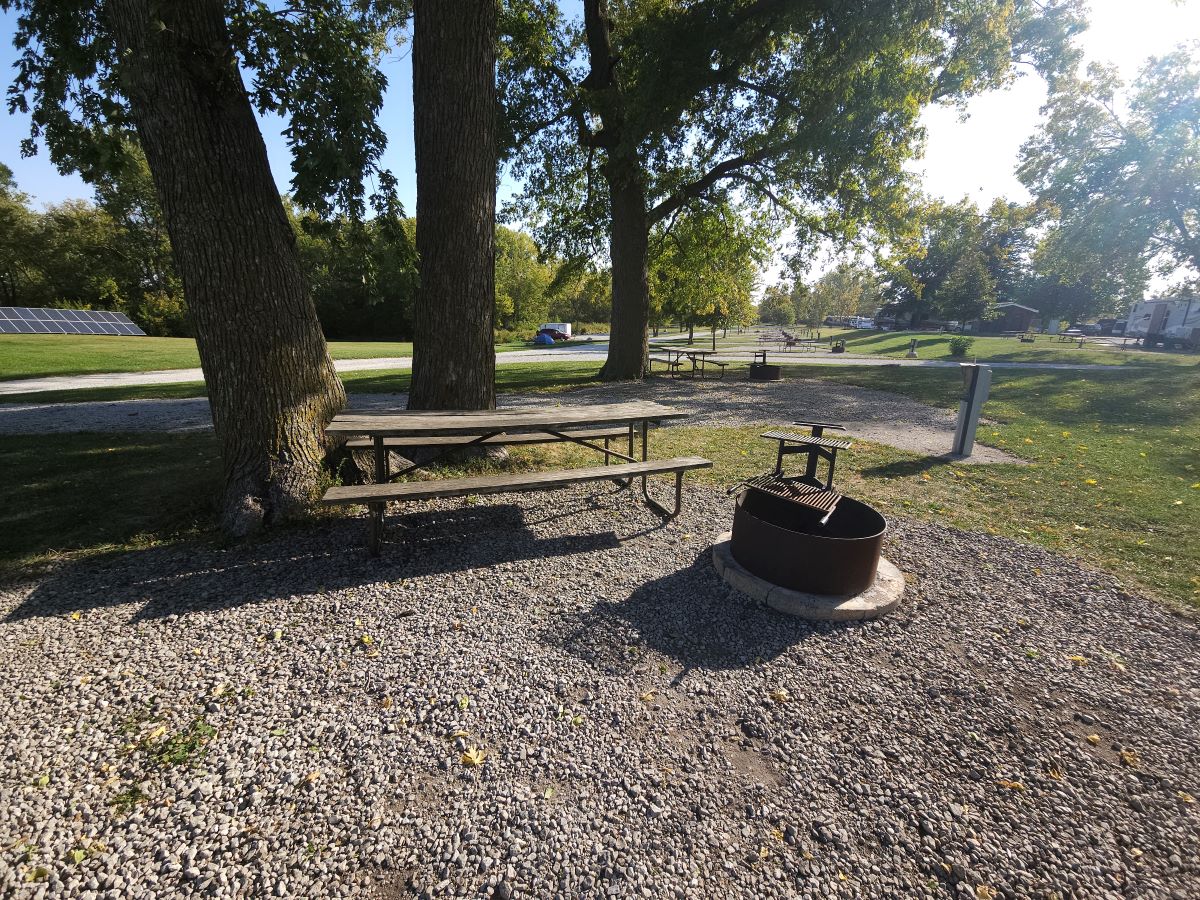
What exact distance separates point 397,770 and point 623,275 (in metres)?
13.4

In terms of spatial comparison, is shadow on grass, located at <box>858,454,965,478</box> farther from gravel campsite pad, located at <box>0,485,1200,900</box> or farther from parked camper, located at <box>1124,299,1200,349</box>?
parked camper, located at <box>1124,299,1200,349</box>

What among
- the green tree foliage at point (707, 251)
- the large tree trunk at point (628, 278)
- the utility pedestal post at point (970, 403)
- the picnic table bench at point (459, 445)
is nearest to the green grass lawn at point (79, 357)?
the large tree trunk at point (628, 278)

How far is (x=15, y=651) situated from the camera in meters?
2.80

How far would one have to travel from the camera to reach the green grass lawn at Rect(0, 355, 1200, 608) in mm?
4250

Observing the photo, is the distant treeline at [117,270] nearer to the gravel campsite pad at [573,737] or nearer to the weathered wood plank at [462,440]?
the weathered wood plank at [462,440]

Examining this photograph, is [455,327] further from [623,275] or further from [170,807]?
[623,275]

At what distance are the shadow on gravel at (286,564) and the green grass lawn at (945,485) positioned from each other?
0.58 meters

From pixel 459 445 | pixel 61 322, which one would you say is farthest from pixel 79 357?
pixel 459 445

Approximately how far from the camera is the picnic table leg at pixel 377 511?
12.7 feet

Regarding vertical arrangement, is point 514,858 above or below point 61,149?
below

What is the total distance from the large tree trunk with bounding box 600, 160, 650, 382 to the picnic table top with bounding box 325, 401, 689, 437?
8934 mm

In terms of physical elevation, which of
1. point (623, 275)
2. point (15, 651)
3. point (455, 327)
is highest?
point (623, 275)

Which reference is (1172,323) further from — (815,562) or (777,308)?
(815,562)

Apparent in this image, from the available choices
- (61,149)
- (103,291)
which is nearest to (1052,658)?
(61,149)
